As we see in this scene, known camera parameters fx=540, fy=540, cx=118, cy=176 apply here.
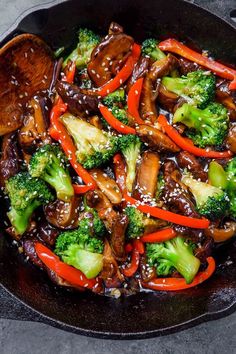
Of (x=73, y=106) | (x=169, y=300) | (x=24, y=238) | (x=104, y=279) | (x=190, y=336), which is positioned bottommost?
(x=190, y=336)

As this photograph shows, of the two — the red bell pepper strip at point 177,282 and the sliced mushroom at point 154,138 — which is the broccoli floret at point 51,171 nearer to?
the sliced mushroom at point 154,138

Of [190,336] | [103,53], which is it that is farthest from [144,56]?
[190,336]

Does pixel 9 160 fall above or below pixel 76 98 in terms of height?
below

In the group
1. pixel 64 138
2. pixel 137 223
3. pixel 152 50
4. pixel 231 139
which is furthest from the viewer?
pixel 152 50

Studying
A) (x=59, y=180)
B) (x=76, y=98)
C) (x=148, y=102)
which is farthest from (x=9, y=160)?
(x=148, y=102)

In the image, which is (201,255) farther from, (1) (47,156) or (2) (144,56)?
(2) (144,56)

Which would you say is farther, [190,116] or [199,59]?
[199,59]

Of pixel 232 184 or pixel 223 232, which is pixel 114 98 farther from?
pixel 223 232
